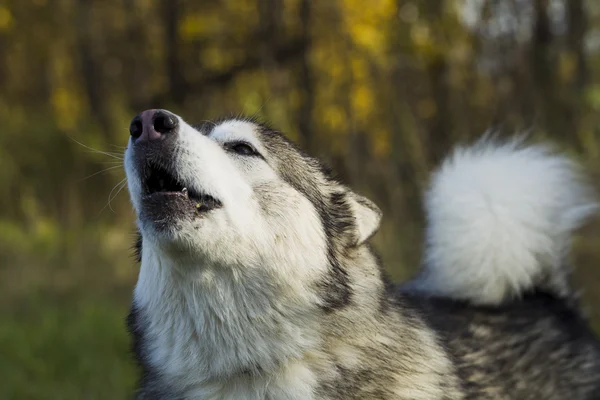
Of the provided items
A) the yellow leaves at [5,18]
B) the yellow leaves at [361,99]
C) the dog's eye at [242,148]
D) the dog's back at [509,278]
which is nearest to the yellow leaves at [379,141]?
the yellow leaves at [361,99]

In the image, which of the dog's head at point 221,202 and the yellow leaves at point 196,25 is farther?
the yellow leaves at point 196,25

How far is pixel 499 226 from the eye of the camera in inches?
141

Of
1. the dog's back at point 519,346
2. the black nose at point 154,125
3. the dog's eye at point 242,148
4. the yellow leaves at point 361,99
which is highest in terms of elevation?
the yellow leaves at point 361,99

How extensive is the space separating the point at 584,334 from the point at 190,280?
2.13m

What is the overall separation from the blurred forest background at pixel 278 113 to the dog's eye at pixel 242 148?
2.33 m

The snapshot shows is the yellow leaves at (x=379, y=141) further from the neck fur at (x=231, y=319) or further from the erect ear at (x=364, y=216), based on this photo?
the neck fur at (x=231, y=319)

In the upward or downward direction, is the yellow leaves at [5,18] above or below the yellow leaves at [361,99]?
above

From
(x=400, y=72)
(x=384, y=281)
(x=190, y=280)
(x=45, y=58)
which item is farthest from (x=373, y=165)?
(x=45, y=58)

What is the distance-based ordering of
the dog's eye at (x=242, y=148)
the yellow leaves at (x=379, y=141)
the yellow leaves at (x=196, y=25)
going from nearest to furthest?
the dog's eye at (x=242, y=148) → the yellow leaves at (x=379, y=141) → the yellow leaves at (x=196, y=25)

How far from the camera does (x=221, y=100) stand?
11320 millimetres

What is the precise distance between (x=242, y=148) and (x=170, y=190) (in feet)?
1.30

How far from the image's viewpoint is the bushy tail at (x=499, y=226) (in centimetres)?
354

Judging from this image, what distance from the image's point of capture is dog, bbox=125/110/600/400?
2.46 meters

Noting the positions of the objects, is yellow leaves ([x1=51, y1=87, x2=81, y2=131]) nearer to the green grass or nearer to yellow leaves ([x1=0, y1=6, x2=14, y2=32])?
yellow leaves ([x1=0, y1=6, x2=14, y2=32])
